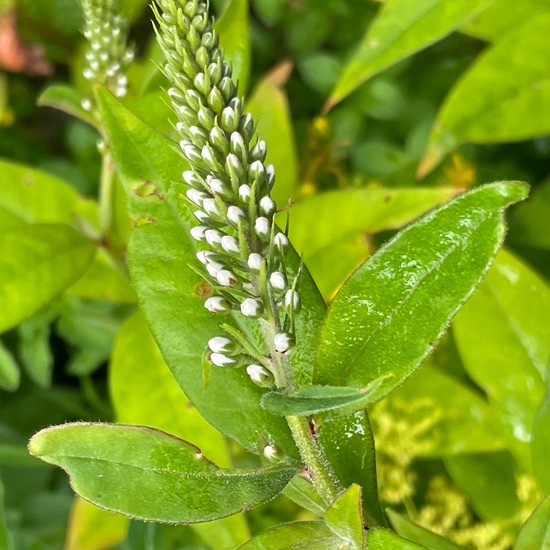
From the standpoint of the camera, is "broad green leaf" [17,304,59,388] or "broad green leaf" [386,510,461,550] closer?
"broad green leaf" [386,510,461,550]

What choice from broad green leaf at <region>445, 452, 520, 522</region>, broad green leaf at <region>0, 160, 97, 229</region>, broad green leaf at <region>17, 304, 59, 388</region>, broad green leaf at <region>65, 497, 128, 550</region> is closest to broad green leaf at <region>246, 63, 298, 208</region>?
broad green leaf at <region>0, 160, 97, 229</region>

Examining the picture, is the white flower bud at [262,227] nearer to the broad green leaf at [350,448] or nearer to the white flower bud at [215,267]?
the white flower bud at [215,267]

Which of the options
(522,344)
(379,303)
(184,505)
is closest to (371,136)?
(522,344)

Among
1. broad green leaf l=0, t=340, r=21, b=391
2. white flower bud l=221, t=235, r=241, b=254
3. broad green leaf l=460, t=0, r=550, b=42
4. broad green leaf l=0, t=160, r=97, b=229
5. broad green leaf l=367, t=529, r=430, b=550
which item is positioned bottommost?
broad green leaf l=0, t=340, r=21, b=391

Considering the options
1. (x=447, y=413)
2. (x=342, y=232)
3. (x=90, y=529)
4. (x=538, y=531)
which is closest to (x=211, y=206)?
(x=538, y=531)

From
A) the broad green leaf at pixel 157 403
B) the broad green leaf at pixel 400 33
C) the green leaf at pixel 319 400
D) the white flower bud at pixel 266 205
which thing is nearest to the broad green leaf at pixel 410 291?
the green leaf at pixel 319 400

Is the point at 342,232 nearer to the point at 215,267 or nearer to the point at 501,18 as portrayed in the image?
the point at 501,18

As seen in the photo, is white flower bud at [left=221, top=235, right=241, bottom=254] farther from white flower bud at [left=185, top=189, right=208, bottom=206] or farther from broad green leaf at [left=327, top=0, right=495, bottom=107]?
broad green leaf at [left=327, top=0, right=495, bottom=107]
